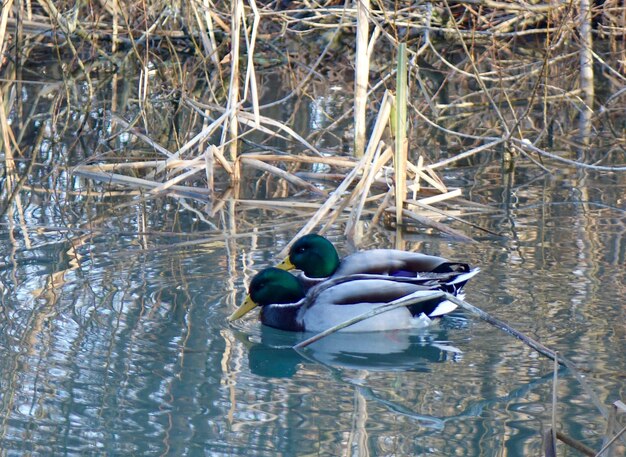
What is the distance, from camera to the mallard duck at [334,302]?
486cm

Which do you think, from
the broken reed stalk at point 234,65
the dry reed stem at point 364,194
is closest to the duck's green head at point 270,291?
the dry reed stem at point 364,194

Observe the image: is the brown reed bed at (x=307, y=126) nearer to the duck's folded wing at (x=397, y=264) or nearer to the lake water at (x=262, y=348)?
the lake water at (x=262, y=348)

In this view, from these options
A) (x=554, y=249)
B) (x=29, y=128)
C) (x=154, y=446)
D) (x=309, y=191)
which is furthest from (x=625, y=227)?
(x=29, y=128)

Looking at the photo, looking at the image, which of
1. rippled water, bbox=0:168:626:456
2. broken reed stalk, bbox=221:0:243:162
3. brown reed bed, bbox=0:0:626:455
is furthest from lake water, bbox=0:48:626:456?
broken reed stalk, bbox=221:0:243:162

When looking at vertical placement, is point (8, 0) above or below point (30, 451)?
above

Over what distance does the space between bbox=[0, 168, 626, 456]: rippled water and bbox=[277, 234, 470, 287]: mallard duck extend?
240mm

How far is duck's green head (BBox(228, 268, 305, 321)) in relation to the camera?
16.5 feet

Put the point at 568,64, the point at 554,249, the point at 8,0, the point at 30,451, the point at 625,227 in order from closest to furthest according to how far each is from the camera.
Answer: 1. the point at 30,451
2. the point at 554,249
3. the point at 625,227
4. the point at 8,0
5. the point at 568,64

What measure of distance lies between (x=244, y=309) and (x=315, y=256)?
1.53 ft

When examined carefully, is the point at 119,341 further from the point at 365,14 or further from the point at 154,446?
the point at 365,14

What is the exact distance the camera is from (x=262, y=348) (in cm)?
481

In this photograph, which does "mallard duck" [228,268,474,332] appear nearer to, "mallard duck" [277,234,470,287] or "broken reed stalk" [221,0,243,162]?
"mallard duck" [277,234,470,287]

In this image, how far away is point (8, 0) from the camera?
22.3 feet

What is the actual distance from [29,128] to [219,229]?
3.59 m
